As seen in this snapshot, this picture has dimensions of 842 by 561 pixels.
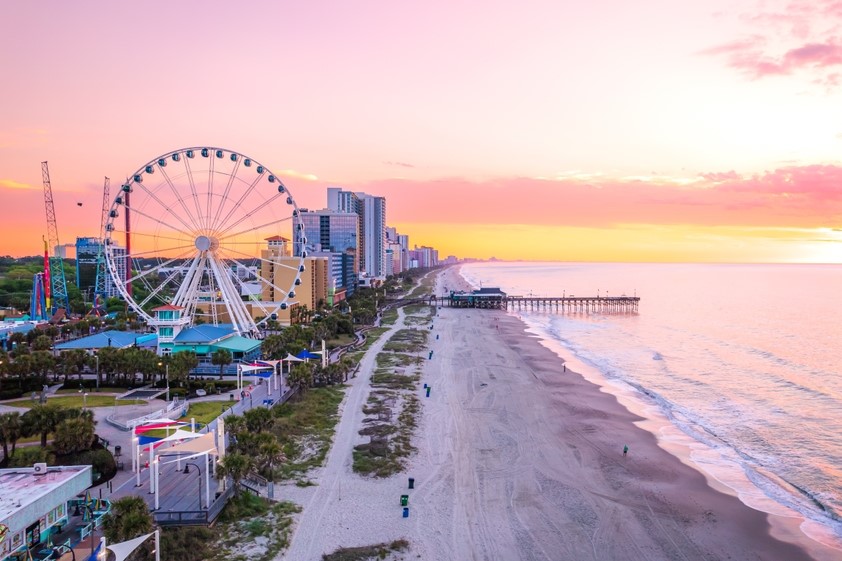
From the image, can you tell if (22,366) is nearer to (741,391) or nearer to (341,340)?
(341,340)

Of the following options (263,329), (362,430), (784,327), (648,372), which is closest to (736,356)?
(648,372)

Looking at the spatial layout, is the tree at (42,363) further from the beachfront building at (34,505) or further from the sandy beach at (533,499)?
the beachfront building at (34,505)

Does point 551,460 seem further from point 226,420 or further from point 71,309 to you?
point 71,309

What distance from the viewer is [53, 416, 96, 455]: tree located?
24453mm

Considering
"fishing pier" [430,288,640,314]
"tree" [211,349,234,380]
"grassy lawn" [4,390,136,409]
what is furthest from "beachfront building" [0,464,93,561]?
"fishing pier" [430,288,640,314]

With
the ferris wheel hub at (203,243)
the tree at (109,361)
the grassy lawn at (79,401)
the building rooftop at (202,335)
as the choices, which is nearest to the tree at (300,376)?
the grassy lawn at (79,401)

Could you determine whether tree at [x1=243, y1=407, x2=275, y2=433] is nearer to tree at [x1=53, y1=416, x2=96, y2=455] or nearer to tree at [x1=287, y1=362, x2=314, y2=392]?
tree at [x1=53, y1=416, x2=96, y2=455]

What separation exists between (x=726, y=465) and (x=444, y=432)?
1724 cm

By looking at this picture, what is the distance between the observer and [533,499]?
25906 millimetres

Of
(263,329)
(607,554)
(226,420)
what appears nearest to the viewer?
(607,554)

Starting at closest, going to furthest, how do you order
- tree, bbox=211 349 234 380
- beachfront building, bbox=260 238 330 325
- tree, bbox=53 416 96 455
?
tree, bbox=53 416 96 455
tree, bbox=211 349 234 380
beachfront building, bbox=260 238 330 325

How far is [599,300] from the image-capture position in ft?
442

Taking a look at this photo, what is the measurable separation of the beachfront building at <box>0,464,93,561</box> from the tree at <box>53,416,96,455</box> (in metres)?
4.61

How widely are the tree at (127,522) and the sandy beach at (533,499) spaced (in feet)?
17.4
